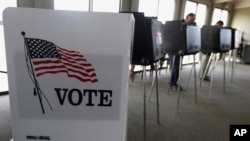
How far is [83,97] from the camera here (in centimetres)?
68

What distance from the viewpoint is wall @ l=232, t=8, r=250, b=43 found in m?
10.0

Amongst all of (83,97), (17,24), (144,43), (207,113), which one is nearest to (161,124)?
(207,113)

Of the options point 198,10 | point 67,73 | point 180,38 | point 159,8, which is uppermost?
point 198,10

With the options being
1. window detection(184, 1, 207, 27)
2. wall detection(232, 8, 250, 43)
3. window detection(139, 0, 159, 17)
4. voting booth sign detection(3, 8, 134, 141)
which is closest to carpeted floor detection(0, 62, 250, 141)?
voting booth sign detection(3, 8, 134, 141)

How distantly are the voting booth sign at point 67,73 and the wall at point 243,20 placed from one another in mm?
11470

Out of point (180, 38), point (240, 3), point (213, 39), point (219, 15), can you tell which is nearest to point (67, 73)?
point (180, 38)

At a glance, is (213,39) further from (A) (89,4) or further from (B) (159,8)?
(B) (159,8)

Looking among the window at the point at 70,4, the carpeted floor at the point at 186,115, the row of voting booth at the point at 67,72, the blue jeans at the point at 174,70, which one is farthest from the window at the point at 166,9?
the row of voting booth at the point at 67,72

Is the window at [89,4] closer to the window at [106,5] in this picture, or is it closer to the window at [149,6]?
the window at [106,5]

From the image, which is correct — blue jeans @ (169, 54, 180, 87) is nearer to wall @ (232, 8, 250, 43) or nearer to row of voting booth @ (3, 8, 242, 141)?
row of voting booth @ (3, 8, 242, 141)

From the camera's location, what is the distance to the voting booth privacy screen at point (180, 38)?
7.84 feet

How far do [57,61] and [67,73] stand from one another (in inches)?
2.1

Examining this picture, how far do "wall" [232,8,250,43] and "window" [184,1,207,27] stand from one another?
122 inches

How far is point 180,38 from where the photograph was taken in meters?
2.40
